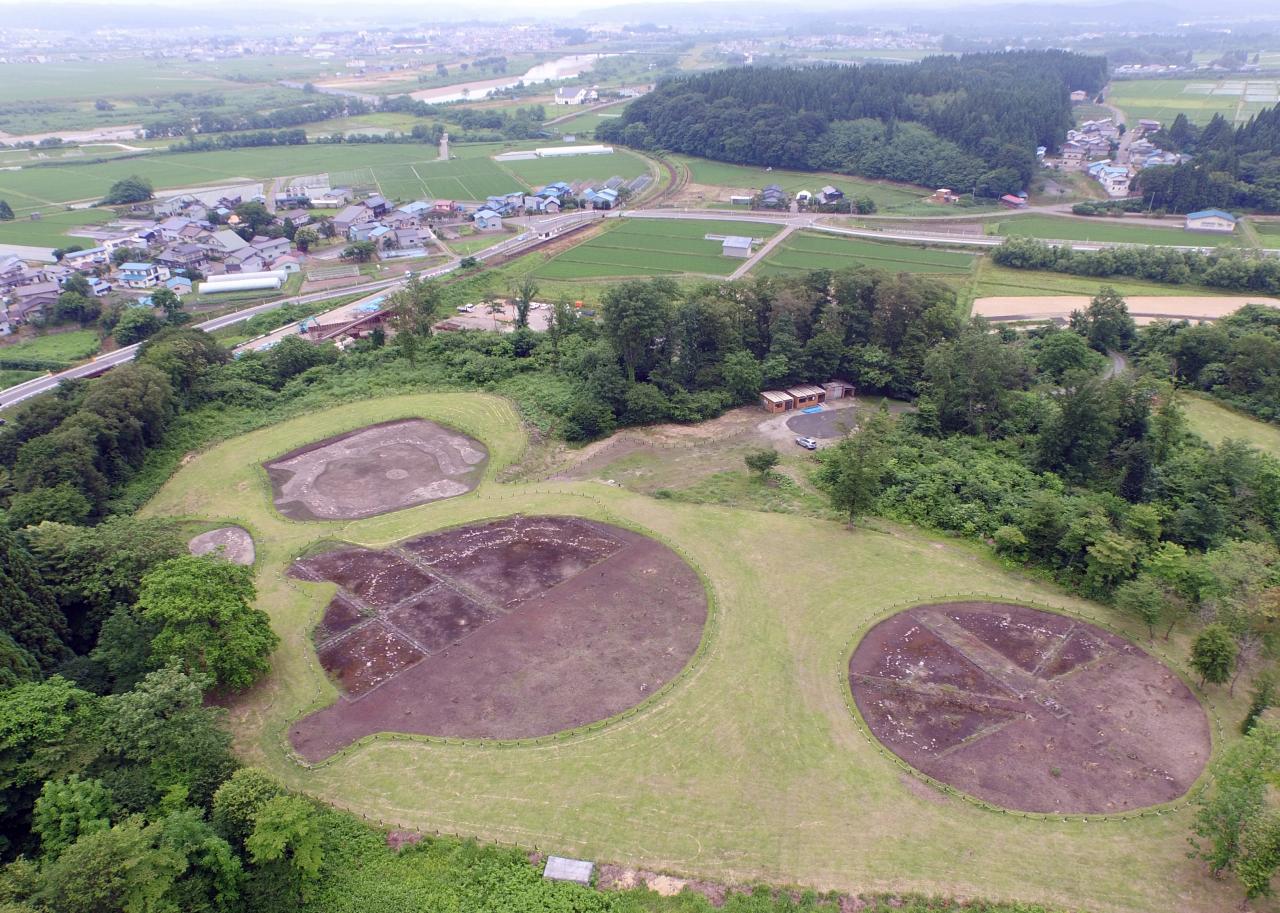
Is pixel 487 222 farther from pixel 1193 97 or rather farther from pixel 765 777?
pixel 1193 97

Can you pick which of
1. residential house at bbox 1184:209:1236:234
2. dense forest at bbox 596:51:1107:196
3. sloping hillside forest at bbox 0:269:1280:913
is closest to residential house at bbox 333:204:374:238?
sloping hillside forest at bbox 0:269:1280:913

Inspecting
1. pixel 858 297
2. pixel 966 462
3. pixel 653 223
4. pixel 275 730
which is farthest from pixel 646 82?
pixel 275 730

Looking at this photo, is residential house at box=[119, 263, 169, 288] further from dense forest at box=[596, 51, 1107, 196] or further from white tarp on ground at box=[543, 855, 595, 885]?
dense forest at box=[596, 51, 1107, 196]

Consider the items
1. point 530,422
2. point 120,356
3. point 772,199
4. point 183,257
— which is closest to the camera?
point 530,422

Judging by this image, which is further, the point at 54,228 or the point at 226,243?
the point at 54,228

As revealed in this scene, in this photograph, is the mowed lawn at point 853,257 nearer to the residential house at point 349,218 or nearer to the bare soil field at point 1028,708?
the residential house at point 349,218

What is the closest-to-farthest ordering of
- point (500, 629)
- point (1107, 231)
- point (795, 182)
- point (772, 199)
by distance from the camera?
point (500, 629), point (1107, 231), point (772, 199), point (795, 182)

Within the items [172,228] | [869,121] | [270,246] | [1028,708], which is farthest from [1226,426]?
[172,228]
